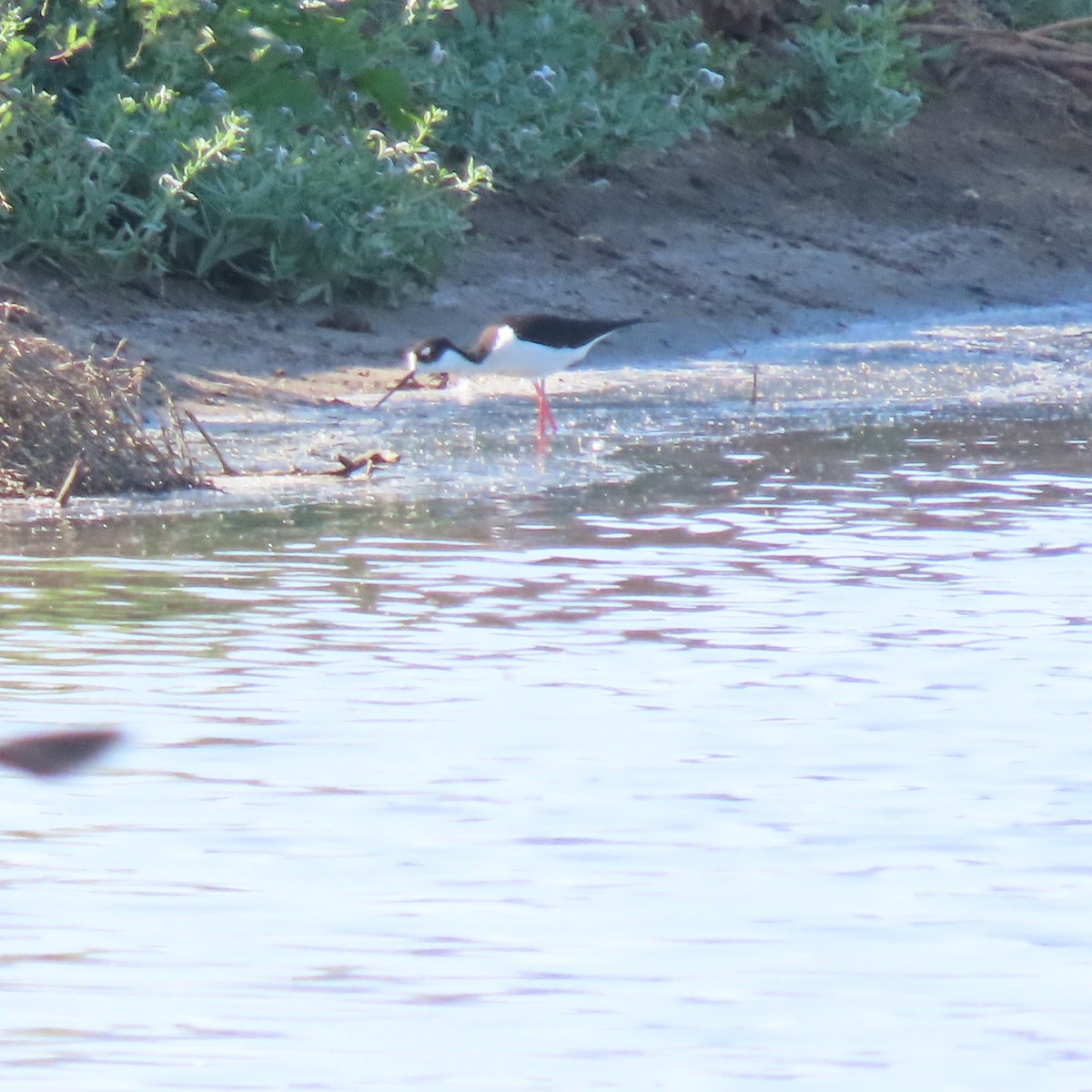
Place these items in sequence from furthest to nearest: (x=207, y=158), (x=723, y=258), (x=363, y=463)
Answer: (x=723, y=258) → (x=207, y=158) → (x=363, y=463)

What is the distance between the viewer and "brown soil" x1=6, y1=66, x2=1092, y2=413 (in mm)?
11156

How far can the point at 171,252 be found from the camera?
11484mm

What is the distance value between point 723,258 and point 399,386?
373 centimetres

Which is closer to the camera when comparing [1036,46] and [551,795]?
[551,795]

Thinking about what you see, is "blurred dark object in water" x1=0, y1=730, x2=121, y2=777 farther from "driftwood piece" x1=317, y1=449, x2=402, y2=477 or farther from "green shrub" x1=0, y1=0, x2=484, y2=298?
"green shrub" x1=0, y1=0, x2=484, y2=298

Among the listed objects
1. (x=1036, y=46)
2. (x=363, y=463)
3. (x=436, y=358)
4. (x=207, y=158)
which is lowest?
(x=363, y=463)

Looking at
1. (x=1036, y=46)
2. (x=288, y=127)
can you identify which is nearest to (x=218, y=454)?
(x=288, y=127)

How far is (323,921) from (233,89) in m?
8.94

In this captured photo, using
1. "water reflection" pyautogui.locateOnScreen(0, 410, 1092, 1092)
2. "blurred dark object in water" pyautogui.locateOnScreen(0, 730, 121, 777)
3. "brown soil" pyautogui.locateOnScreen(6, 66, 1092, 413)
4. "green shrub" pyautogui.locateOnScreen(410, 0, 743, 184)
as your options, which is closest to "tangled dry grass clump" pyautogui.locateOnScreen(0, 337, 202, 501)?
"water reflection" pyautogui.locateOnScreen(0, 410, 1092, 1092)

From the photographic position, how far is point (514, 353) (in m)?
10.8

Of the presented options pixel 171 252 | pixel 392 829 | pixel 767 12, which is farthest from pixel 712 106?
pixel 392 829

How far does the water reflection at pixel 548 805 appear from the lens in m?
3.67

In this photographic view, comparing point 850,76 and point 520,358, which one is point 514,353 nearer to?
point 520,358

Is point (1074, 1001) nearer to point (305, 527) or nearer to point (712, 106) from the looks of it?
point (305, 527)
